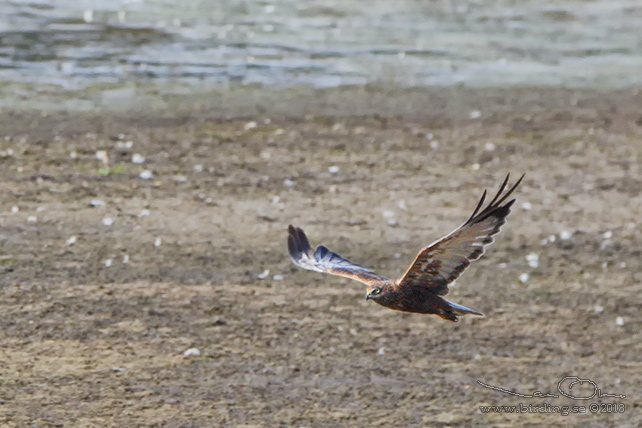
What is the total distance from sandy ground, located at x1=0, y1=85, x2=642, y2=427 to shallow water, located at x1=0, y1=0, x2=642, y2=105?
1.15m

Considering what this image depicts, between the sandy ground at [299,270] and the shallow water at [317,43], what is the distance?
3.77 ft

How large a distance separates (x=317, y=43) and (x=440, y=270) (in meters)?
9.66

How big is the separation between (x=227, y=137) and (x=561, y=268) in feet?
12.3

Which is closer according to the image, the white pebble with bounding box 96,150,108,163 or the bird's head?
the bird's head

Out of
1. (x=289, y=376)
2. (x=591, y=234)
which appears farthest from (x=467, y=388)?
(x=591, y=234)

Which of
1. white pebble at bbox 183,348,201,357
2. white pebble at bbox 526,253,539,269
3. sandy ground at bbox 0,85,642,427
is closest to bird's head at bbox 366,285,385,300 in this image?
sandy ground at bbox 0,85,642,427

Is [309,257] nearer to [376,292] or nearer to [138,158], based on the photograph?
[376,292]

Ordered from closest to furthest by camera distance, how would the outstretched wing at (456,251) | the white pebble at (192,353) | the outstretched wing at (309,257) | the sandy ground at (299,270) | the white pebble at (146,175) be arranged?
the outstretched wing at (456,251) → the outstretched wing at (309,257) → the sandy ground at (299,270) → the white pebble at (192,353) → the white pebble at (146,175)

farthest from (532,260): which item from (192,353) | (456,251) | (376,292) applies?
(456,251)

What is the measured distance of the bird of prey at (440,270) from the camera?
176 inches

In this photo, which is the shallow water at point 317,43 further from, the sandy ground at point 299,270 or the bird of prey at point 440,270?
the bird of prey at point 440,270

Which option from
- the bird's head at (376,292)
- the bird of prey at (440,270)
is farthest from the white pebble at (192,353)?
the bird's head at (376,292)

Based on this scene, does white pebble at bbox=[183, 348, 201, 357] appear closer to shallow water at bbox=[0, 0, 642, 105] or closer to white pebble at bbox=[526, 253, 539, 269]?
white pebble at bbox=[526, 253, 539, 269]

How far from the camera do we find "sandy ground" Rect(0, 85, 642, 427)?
608 centimetres
